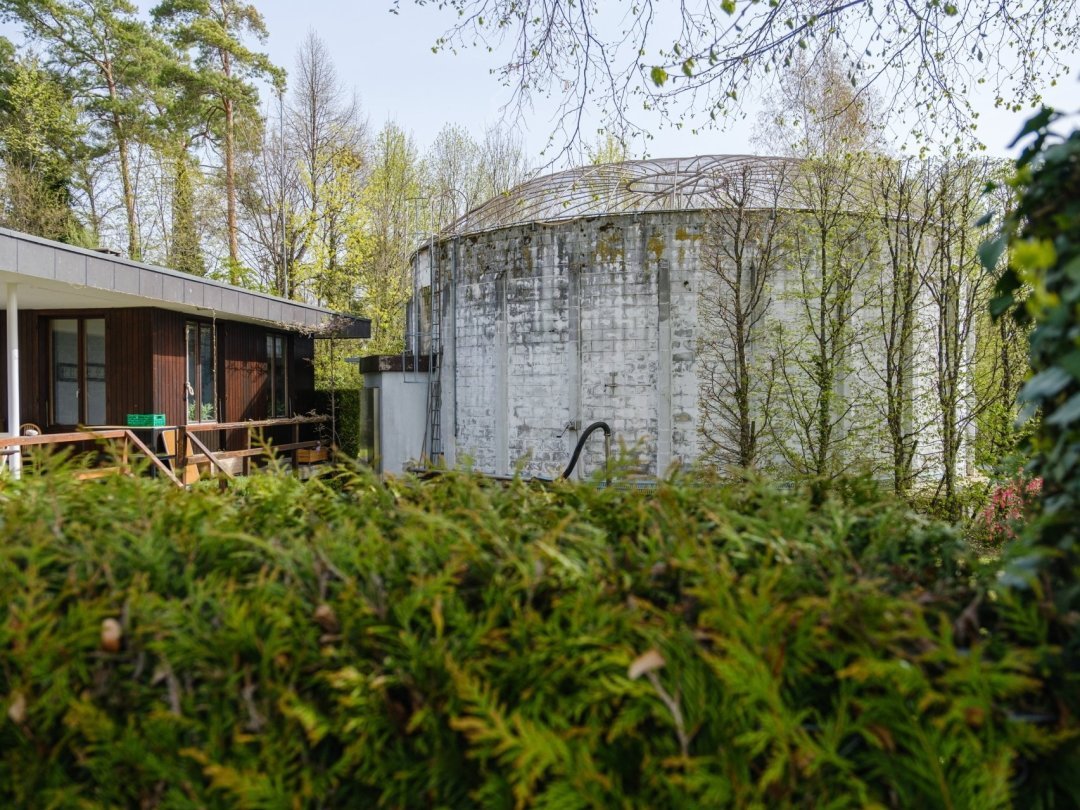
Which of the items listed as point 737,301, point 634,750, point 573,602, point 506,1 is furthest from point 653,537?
point 737,301

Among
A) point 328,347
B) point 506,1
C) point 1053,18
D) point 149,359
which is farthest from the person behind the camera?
point 328,347

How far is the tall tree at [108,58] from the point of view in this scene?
65.2 ft

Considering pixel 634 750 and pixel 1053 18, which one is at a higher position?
pixel 1053 18

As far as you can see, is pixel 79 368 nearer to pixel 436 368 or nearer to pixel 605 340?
pixel 436 368

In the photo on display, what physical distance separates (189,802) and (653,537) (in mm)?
903

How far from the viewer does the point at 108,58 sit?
67.8 ft

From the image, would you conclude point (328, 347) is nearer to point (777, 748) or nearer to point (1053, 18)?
point (1053, 18)

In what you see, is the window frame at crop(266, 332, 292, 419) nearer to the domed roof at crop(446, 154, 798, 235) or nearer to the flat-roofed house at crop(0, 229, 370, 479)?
the flat-roofed house at crop(0, 229, 370, 479)

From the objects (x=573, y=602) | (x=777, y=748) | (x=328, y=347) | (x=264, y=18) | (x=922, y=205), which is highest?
(x=264, y=18)

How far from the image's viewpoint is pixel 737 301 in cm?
892

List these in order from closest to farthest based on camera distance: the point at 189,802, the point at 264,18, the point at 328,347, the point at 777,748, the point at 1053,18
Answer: the point at 777,748
the point at 189,802
the point at 1053,18
the point at 328,347
the point at 264,18

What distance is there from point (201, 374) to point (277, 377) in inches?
91.6

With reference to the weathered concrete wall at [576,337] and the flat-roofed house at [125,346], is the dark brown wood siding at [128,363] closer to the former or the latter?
the flat-roofed house at [125,346]

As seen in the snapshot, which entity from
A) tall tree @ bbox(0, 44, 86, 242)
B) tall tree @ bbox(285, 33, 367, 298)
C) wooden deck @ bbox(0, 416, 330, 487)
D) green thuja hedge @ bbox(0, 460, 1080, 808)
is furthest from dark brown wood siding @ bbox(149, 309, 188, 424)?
tall tree @ bbox(0, 44, 86, 242)
